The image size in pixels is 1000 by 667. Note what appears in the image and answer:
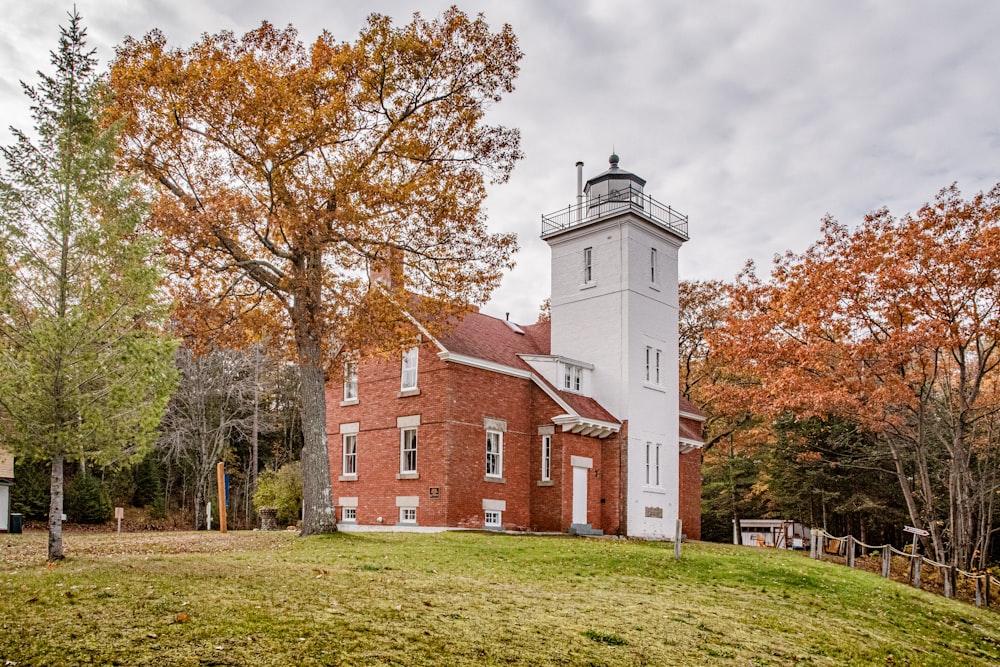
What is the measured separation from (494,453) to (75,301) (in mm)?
17437

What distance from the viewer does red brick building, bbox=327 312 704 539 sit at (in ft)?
86.0

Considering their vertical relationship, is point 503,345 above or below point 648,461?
above

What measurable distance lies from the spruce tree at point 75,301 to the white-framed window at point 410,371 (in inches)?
616

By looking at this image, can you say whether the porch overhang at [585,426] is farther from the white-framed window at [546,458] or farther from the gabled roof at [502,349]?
the white-framed window at [546,458]

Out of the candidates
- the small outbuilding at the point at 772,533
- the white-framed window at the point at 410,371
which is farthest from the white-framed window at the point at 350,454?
the small outbuilding at the point at 772,533

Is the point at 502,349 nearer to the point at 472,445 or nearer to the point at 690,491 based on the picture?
the point at 472,445

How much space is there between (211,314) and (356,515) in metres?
11.9

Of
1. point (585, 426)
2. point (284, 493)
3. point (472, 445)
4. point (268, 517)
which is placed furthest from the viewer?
point (284, 493)

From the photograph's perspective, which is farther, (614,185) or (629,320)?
(614,185)

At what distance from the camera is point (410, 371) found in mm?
27766

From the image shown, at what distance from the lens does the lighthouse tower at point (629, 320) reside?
29375 mm

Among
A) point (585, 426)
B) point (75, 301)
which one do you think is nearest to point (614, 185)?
point (585, 426)

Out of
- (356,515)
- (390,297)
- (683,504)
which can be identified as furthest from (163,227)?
(683,504)

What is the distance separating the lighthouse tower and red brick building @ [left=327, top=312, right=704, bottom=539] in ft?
3.16
